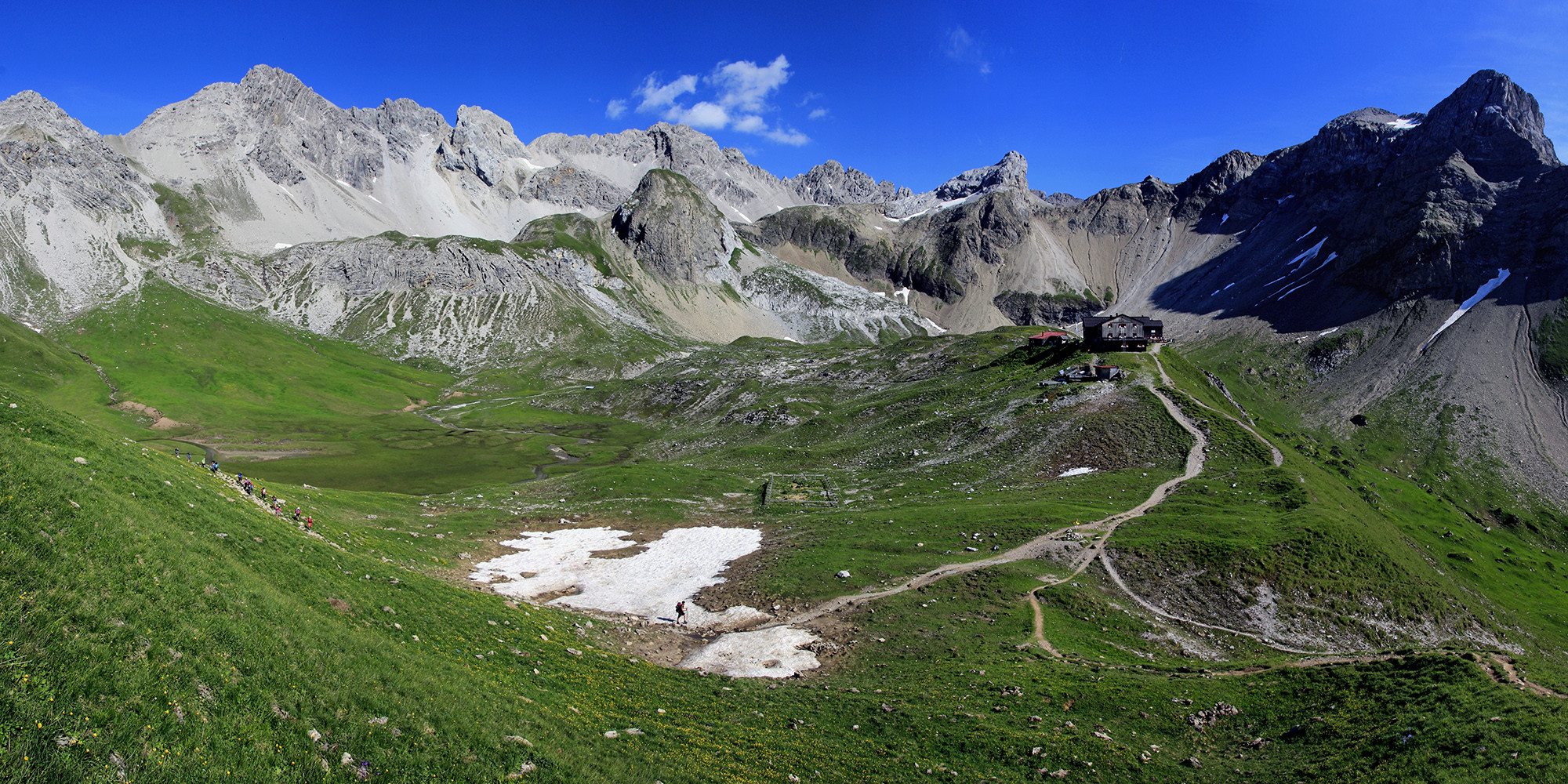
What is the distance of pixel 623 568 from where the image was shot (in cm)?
5088

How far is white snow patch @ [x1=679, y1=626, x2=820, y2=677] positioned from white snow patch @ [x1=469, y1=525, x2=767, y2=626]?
366 cm

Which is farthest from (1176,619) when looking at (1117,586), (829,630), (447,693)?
(447,693)

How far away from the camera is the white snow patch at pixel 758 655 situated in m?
33.2

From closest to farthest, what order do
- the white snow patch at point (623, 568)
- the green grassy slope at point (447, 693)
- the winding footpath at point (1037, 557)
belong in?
1. the green grassy slope at point (447, 693)
2. the winding footpath at point (1037, 557)
3. the white snow patch at point (623, 568)

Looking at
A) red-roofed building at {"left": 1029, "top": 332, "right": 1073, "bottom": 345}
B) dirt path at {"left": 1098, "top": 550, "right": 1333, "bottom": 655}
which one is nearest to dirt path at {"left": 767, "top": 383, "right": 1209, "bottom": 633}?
dirt path at {"left": 1098, "top": 550, "right": 1333, "bottom": 655}

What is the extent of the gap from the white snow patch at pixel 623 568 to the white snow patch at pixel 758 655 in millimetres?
3656

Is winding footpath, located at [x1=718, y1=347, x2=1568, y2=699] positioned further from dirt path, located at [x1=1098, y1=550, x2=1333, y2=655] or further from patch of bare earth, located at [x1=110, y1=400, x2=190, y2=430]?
patch of bare earth, located at [x1=110, y1=400, x2=190, y2=430]

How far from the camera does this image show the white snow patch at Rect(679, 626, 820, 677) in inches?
1308

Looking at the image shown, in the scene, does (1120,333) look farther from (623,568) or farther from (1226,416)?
(623,568)

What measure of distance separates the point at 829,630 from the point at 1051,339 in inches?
4881

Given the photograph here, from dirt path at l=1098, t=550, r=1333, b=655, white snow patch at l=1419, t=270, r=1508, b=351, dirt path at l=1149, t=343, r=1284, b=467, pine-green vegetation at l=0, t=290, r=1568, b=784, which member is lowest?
dirt path at l=1098, t=550, r=1333, b=655

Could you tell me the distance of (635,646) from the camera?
35750 millimetres

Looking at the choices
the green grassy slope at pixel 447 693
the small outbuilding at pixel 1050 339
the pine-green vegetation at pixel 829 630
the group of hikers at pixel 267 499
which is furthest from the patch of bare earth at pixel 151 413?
the small outbuilding at pixel 1050 339

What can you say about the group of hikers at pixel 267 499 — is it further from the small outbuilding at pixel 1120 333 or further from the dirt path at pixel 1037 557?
the small outbuilding at pixel 1120 333
